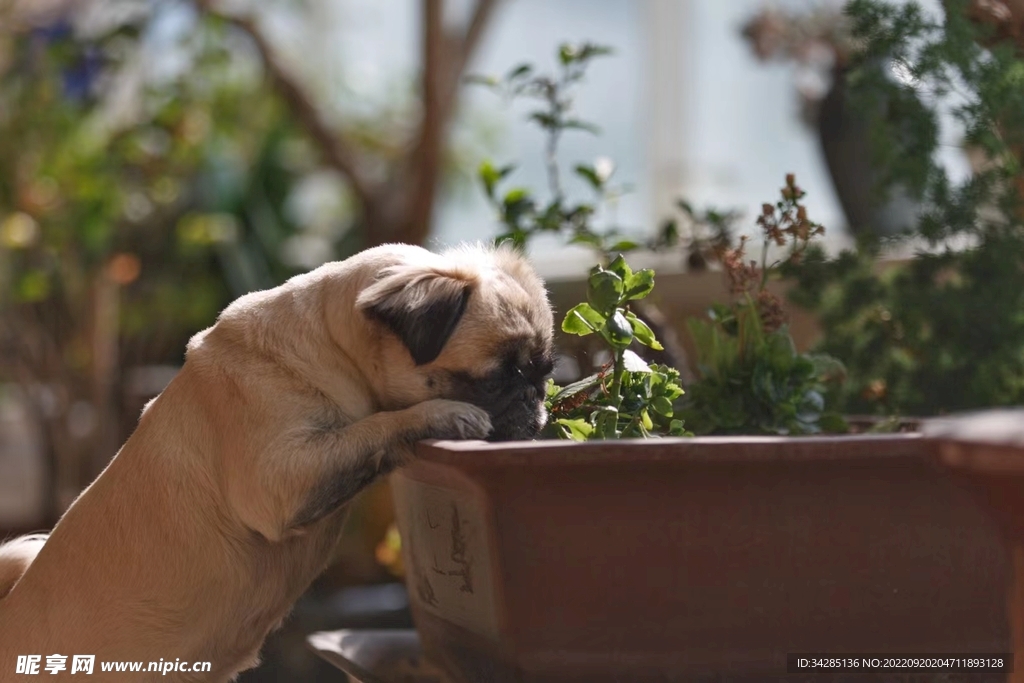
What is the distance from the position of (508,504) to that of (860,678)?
17.7 inches

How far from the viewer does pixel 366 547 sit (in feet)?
14.5

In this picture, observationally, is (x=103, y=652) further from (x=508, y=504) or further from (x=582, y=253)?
(x=582, y=253)

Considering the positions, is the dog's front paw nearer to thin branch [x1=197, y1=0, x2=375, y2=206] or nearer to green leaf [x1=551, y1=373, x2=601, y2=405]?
green leaf [x1=551, y1=373, x2=601, y2=405]

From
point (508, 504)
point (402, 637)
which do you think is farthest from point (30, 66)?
point (508, 504)

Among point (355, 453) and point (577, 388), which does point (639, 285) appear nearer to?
point (577, 388)

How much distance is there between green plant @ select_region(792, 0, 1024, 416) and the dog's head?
0.74 m

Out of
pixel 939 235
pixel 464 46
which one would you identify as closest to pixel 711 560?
pixel 939 235

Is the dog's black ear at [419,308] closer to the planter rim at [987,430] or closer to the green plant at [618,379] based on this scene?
the green plant at [618,379]

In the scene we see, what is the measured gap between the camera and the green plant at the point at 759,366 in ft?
5.45

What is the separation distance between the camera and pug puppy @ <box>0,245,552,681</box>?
57.8 inches

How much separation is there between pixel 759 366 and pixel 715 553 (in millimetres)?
526

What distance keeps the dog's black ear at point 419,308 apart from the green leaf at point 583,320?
0.50ft

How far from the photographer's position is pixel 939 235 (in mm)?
1997

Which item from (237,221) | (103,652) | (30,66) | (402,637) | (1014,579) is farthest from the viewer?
(237,221)
